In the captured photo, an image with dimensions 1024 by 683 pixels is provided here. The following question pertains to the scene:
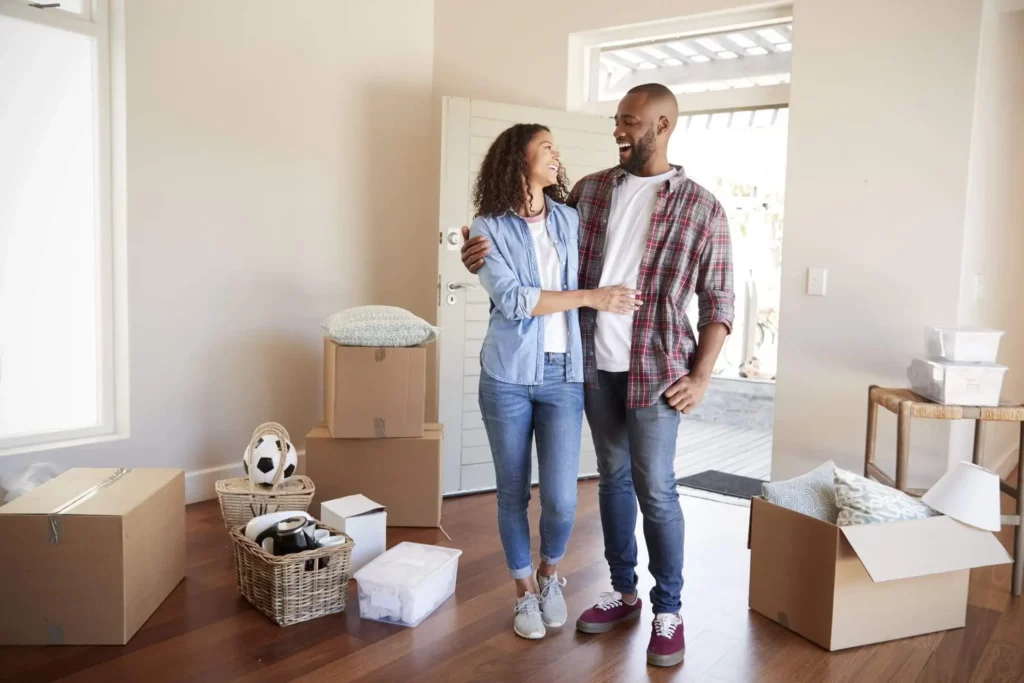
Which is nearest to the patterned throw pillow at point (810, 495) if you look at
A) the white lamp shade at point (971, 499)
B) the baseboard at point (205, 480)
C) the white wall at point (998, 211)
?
the white lamp shade at point (971, 499)

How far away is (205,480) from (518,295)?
89.1 inches

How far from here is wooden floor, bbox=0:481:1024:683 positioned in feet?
6.93

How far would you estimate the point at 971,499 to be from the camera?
7.59 ft

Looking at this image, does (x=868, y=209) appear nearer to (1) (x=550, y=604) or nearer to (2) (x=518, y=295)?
(2) (x=518, y=295)

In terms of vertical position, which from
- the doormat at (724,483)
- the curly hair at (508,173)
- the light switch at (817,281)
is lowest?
the doormat at (724,483)

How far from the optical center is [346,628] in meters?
2.38

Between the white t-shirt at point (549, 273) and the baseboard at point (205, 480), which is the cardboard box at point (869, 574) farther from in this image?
the baseboard at point (205, 480)

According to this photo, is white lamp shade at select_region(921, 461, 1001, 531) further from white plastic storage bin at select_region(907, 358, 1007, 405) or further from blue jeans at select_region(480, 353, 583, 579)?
blue jeans at select_region(480, 353, 583, 579)

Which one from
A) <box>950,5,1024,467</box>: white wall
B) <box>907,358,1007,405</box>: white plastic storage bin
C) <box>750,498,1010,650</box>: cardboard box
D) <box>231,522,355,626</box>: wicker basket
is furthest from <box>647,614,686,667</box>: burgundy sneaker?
<box>950,5,1024,467</box>: white wall

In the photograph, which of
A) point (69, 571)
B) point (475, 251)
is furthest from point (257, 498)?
point (475, 251)

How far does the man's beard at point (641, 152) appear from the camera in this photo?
205 centimetres

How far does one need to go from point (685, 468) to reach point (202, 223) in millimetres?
2875

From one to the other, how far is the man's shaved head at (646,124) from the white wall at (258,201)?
2.20 meters

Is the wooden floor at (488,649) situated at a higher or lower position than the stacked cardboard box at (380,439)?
lower
